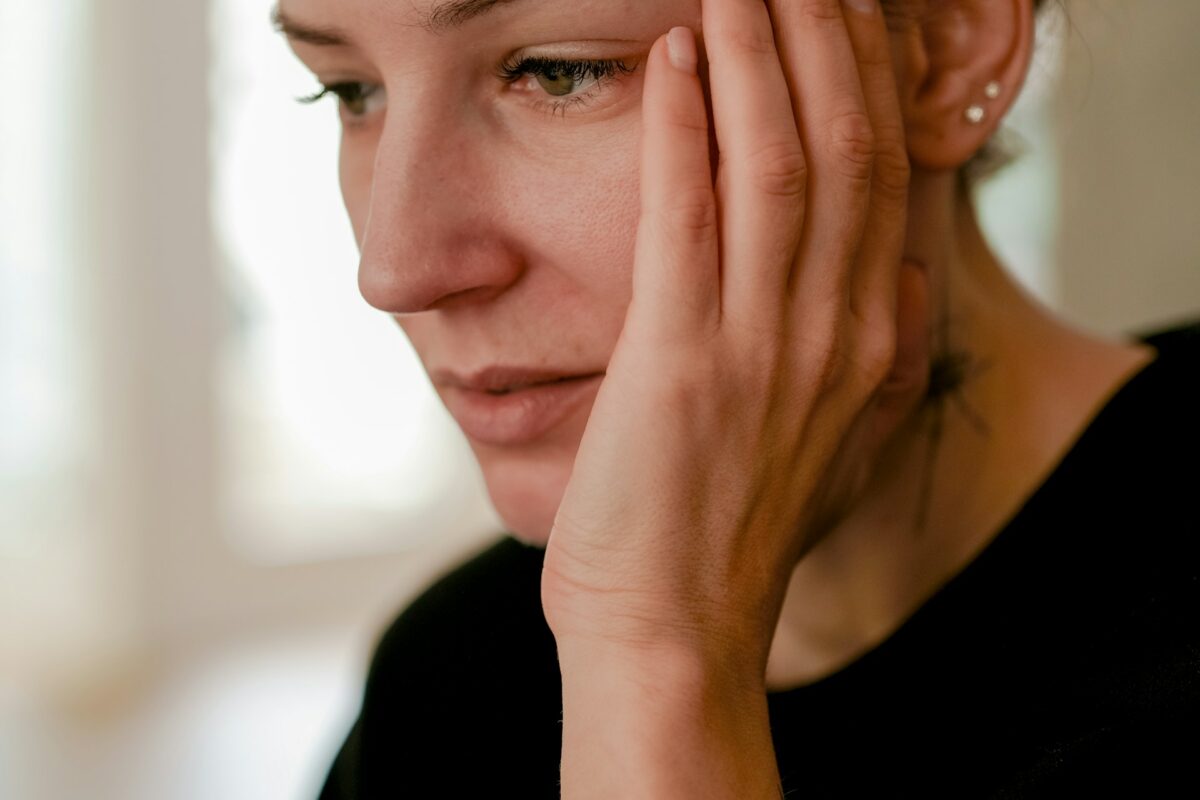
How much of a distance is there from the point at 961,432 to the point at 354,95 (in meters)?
0.64

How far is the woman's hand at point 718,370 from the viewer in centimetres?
94

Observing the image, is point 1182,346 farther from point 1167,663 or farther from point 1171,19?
point 1171,19

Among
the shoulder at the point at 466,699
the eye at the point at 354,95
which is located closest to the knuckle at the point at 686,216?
the eye at the point at 354,95

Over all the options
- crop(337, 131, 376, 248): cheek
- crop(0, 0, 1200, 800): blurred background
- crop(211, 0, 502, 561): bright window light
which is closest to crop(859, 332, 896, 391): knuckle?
crop(337, 131, 376, 248): cheek

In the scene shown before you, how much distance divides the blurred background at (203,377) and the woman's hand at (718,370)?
2.40m

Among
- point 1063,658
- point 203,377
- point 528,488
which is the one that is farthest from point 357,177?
point 203,377

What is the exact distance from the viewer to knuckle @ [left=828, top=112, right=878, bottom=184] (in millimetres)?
962

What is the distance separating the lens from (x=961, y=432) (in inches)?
46.7

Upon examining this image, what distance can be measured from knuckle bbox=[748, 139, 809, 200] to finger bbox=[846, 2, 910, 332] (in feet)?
0.35

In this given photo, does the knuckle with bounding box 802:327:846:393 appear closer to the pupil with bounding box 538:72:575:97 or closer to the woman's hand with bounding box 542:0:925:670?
the woman's hand with bounding box 542:0:925:670

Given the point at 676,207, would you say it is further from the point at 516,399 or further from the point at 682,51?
the point at 516,399

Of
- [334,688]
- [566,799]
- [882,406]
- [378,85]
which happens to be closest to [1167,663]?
[882,406]

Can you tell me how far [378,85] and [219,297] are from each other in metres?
3.27

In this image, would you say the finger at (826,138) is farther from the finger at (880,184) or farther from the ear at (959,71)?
the ear at (959,71)
